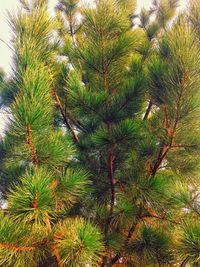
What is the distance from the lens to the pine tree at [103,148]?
1245mm

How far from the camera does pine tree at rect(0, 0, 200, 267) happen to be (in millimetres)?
1245

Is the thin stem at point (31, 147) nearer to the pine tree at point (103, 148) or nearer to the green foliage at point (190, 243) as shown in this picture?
the pine tree at point (103, 148)

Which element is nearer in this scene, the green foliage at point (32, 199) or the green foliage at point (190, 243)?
the green foliage at point (32, 199)

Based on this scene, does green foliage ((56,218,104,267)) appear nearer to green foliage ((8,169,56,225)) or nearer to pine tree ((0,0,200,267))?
pine tree ((0,0,200,267))

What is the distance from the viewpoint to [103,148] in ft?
6.01

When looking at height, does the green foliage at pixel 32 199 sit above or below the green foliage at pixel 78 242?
above

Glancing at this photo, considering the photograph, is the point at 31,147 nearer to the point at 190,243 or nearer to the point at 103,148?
the point at 103,148

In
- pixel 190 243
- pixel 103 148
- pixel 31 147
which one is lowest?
pixel 190 243

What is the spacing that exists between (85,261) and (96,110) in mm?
850

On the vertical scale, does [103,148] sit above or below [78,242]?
above

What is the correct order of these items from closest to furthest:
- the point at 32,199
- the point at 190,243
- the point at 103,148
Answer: the point at 32,199 < the point at 190,243 < the point at 103,148

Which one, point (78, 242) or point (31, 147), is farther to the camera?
point (31, 147)

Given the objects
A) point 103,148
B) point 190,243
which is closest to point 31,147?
point 103,148

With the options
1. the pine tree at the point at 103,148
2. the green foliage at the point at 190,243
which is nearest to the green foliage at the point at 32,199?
the pine tree at the point at 103,148
